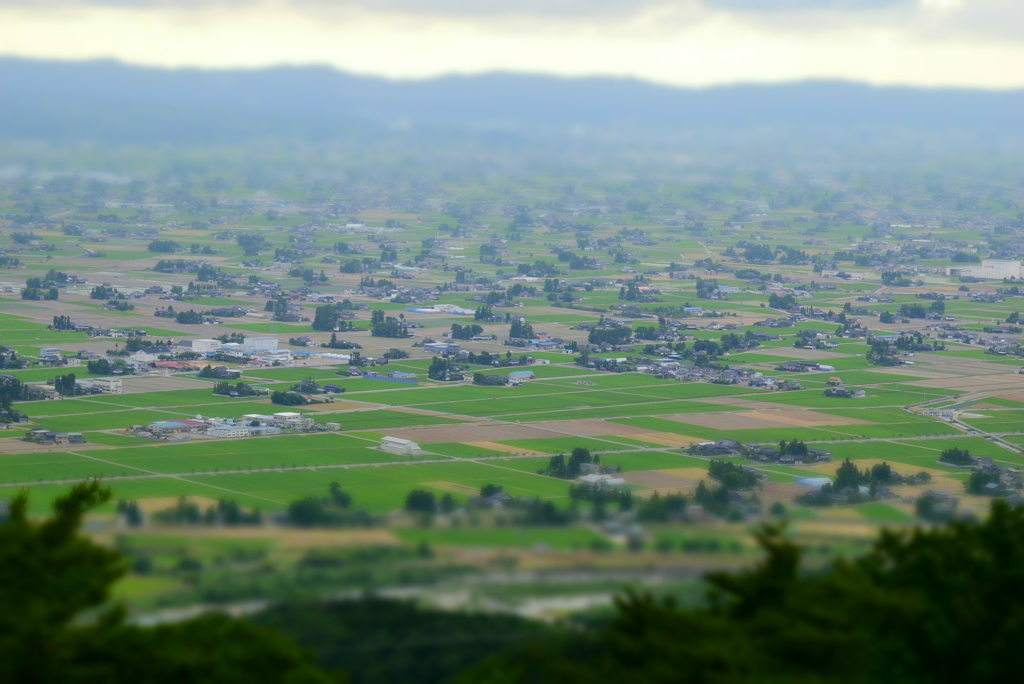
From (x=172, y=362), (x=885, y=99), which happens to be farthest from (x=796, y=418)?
(x=885, y=99)

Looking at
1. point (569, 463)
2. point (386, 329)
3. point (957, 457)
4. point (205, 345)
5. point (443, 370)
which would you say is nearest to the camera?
point (569, 463)

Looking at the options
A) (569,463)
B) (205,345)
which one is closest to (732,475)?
(569,463)

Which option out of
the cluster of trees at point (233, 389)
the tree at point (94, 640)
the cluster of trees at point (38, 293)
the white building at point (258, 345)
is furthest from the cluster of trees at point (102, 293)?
the tree at point (94, 640)

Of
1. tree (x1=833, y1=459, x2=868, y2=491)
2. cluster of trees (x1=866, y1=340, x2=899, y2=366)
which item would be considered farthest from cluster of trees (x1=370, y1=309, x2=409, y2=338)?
tree (x1=833, y1=459, x2=868, y2=491)

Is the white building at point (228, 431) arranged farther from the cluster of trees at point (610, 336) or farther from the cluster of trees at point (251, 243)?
the cluster of trees at point (251, 243)

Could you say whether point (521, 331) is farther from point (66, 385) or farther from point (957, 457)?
point (957, 457)

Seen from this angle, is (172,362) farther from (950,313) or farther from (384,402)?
(950,313)
